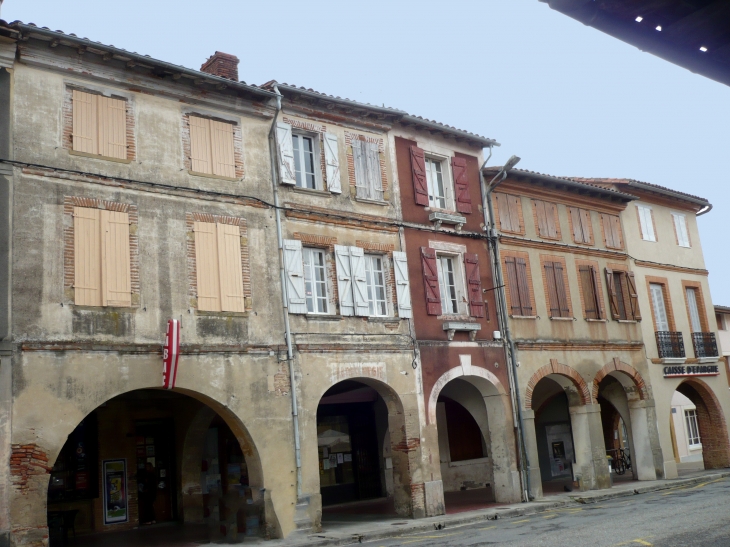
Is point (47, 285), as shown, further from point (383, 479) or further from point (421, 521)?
point (383, 479)

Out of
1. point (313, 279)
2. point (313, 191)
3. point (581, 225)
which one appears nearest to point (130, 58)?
point (313, 191)

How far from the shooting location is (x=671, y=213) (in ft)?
94.4

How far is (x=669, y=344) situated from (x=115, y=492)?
18.1 meters

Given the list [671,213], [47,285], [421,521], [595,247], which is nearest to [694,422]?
[671,213]

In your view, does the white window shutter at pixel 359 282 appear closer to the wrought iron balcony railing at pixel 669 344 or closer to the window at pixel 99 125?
the window at pixel 99 125

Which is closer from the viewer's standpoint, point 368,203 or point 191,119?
point 191,119

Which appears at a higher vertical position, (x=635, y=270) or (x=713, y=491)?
(x=635, y=270)

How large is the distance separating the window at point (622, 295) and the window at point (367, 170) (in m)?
9.59

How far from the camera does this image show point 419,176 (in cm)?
2017

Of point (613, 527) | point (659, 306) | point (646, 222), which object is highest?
point (646, 222)

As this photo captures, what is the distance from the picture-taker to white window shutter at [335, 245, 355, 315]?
17547mm

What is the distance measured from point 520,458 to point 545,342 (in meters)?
3.54

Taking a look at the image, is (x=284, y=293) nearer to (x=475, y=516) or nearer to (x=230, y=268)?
(x=230, y=268)

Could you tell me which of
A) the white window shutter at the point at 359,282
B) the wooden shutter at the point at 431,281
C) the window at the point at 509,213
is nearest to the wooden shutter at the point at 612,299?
the window at the point at 509,213
